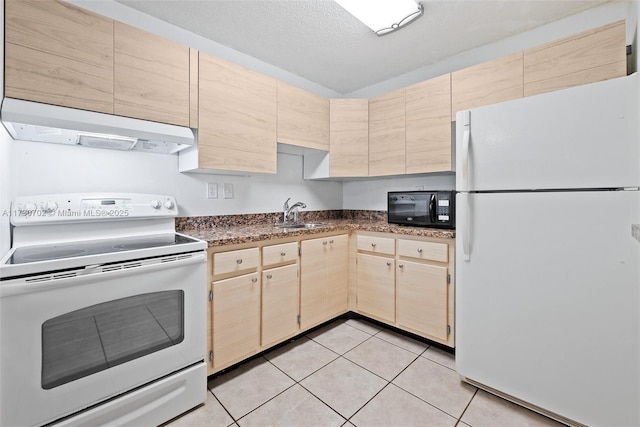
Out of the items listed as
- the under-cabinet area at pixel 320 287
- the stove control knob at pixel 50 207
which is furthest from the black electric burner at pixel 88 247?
the under-cabinet area at pixel 320 287

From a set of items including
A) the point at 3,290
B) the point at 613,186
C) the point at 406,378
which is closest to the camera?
the point at 3,290

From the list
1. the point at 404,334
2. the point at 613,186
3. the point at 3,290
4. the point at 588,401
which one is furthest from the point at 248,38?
the point at 588,401

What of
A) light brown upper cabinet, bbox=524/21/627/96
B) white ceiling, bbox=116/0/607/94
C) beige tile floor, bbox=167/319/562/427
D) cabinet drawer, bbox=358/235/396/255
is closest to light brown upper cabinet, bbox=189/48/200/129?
white ceiling, bbox=116/0/607/94

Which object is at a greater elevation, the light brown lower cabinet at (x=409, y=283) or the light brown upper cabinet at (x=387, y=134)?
the light brown upper cabinet at (x=387, y=134)

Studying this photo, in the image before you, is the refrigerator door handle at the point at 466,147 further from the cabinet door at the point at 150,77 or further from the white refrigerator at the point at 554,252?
the cabinet door at the point at 150,77

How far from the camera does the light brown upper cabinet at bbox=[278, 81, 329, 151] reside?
224 cm

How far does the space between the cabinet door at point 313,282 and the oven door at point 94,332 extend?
78cm

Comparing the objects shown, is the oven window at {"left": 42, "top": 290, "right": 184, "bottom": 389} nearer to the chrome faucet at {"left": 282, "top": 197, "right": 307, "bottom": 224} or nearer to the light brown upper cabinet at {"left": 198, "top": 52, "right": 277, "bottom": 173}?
the light brown upper cabinet at {"left": 198, "top": 52, "right": 277, "bottom": 173}

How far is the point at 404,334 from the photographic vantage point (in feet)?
7.35

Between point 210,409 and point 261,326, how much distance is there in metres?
0.51

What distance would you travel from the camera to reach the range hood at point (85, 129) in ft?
4.02

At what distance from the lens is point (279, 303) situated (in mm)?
1941

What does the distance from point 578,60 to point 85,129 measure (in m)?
2.74

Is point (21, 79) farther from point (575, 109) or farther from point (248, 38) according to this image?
point (575, 109)
